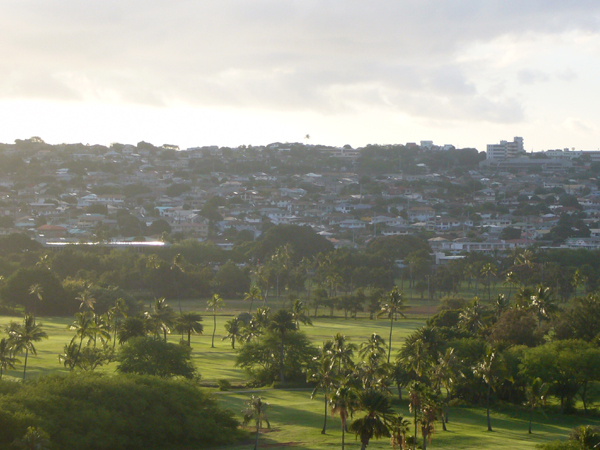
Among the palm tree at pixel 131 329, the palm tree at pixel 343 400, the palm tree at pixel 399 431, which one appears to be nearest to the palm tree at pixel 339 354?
the palm tree at pixel 343 400

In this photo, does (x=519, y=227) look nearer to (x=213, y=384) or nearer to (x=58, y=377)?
(x=213, y=384)

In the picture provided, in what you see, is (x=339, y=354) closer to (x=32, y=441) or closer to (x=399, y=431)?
(x=399, y=431)

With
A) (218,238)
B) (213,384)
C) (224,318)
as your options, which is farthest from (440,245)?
(213,384)

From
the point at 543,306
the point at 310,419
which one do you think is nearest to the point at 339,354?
the point at 310,419

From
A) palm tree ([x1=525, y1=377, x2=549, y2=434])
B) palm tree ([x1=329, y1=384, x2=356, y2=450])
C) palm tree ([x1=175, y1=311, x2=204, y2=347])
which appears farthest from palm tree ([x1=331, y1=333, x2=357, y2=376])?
palm tree ([x1=175, y1=311, x2=204, y2=347])

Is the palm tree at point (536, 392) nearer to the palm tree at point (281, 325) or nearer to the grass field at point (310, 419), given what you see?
the grass field at point (310, 419)

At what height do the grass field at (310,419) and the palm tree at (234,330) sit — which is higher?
the palm tree at (234,330)
